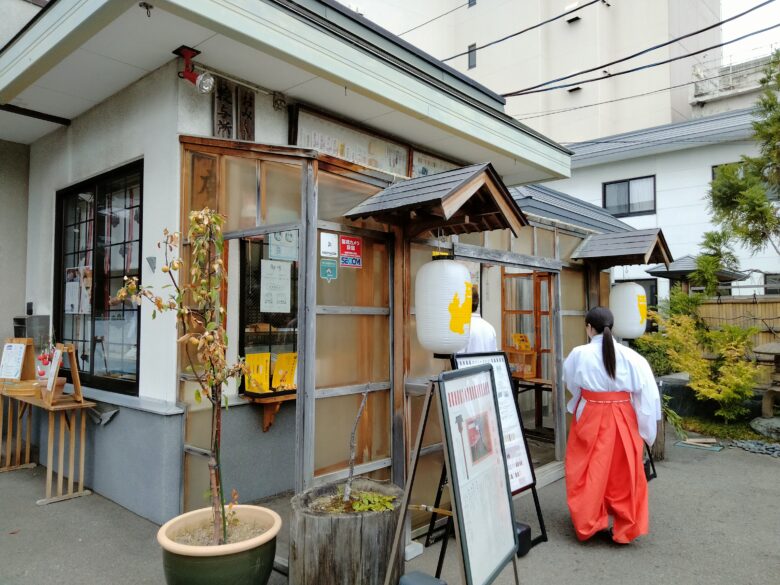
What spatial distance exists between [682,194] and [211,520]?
52.7ft

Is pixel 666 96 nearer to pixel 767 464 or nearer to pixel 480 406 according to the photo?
pixel 767 464

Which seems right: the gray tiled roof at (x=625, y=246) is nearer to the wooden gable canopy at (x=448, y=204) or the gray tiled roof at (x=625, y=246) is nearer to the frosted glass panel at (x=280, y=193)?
the wooden gable canopy at (x=448, y=204)

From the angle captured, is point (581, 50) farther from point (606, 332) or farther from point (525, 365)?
point (606, 332)

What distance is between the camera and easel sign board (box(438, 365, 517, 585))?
9.25 feet

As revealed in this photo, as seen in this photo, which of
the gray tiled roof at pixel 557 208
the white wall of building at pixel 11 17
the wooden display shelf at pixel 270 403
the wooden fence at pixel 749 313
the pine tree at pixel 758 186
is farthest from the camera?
the wooden fence at pixel 749 313

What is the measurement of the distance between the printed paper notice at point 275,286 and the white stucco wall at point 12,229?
3.06m

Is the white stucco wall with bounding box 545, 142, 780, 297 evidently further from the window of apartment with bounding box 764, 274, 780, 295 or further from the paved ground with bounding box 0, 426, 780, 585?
the paved ground with bounding box 0, 426, 780, 585

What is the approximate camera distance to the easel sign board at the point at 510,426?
4453mm

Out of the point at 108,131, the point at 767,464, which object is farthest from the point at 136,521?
the point at 767,464

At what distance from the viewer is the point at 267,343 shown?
5.78 metres

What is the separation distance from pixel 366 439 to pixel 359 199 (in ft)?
6.15

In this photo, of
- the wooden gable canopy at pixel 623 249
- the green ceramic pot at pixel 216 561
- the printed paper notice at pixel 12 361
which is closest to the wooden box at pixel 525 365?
the wooden gable canopy at pixel 623 249

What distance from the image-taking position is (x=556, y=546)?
14.6 feet

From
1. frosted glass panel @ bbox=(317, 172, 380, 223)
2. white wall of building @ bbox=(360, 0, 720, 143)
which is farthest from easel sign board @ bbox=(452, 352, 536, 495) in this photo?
white wall of building @ bbox=(360, 0, 720, 143)
